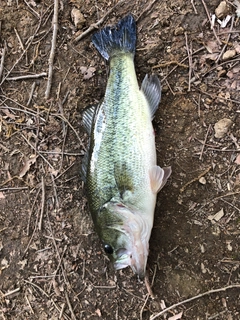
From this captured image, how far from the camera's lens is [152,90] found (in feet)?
13.6

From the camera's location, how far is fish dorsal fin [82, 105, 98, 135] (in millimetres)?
4203

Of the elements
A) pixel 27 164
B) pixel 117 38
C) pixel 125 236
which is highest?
pixel 117 38

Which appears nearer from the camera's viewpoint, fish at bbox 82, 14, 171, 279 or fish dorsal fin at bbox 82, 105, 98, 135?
fish at bbox 82, 14, 171, 279

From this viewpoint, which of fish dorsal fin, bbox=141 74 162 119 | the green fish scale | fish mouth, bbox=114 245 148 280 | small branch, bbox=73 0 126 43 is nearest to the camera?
fish mouth, bbox=114 245 148 280

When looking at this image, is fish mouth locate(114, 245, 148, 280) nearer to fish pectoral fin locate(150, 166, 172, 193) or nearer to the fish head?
the fish head

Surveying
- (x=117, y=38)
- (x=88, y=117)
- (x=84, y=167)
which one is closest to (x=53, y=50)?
(x=117, y=38)

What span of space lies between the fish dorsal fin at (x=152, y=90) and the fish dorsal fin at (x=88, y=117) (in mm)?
475

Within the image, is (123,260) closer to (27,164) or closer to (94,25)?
(27,164)

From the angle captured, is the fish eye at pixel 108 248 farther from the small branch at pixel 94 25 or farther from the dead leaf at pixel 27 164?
the small branch at pixel 94 25

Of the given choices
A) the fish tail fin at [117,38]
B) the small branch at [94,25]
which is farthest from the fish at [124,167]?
the small branch at [94,25]

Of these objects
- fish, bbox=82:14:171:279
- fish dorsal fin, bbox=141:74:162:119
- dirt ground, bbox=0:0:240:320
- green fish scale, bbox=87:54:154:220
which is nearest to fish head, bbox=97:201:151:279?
fish, bbox=82:14:171:279

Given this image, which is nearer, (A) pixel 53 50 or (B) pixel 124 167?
(B) pixel 124 167

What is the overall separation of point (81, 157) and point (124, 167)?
0.72m

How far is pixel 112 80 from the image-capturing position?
4.14 meters
